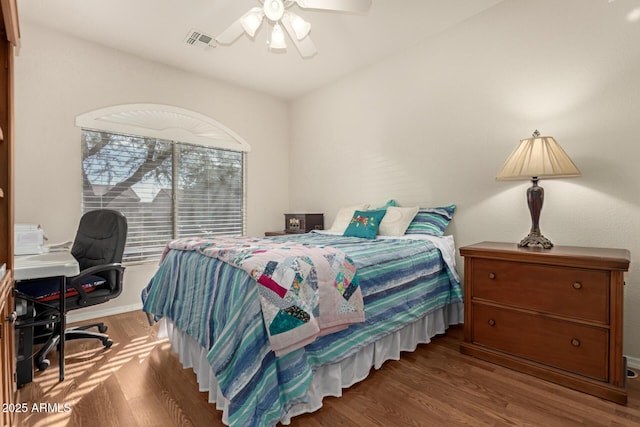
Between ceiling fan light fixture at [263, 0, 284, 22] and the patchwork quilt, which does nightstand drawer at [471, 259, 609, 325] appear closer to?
the patchwork quilt

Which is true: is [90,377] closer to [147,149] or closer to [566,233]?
[147,149]

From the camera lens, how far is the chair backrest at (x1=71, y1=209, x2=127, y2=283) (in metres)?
2.38

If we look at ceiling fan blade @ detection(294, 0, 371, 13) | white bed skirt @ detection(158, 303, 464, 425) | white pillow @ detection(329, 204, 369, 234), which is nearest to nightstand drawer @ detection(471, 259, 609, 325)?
white bed skirt @ detection(158, 303, 464, 425)

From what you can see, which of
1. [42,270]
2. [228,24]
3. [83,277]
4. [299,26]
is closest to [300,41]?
[299,26]

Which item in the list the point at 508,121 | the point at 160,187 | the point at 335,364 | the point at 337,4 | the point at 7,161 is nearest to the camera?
the point at 7,161

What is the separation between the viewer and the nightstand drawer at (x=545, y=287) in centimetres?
171

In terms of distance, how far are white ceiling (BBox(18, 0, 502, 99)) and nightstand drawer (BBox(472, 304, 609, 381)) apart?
8.18 feet

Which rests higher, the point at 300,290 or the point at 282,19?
the point at 282,19

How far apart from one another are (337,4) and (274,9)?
0.42 meters

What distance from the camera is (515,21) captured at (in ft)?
8.25

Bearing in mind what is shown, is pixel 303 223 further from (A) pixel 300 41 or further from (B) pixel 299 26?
Result: (B) pixel 299 26

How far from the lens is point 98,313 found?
3.06 meters

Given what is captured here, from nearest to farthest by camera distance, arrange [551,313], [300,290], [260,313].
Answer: [260,313]
[300,290]
[551,313]

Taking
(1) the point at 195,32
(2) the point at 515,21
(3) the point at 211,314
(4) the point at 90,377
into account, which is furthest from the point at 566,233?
(1) the point at 195,32
